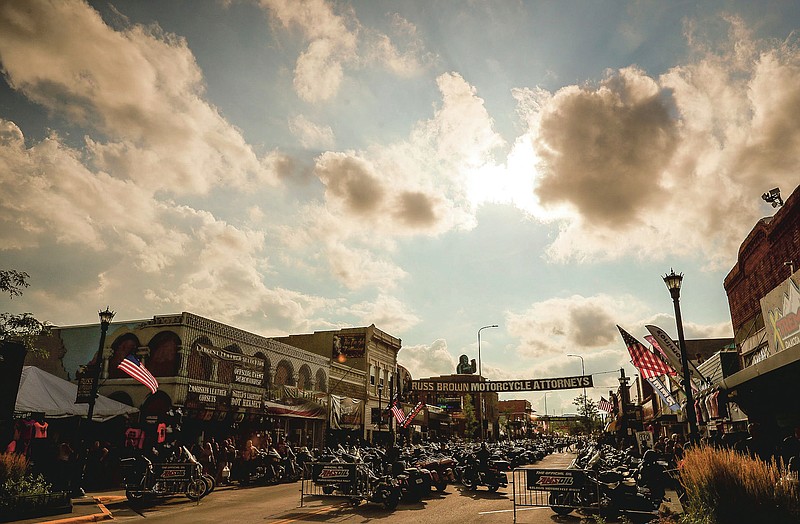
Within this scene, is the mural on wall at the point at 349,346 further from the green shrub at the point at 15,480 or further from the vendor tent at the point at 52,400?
the green shrub at the point at 15,480

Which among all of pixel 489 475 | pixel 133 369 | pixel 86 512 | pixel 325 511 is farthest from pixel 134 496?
pixel 489 475

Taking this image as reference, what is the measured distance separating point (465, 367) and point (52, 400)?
3972 inches

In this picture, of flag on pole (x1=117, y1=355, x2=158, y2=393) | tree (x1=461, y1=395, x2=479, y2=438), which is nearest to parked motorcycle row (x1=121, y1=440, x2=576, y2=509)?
flag on pole (x1=117, y1=355, x2=158, y2=393)

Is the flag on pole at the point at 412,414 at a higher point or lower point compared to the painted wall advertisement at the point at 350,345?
lower

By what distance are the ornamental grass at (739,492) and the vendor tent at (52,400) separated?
20099 mm

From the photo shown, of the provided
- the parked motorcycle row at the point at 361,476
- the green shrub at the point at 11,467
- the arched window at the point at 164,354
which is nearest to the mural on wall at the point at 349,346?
the arched window at the point at 164,354

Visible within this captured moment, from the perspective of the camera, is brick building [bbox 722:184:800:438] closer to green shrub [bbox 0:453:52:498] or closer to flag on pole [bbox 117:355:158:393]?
green shrub [bbox 0:453:52:498]

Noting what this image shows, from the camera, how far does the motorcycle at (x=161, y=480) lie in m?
15.2

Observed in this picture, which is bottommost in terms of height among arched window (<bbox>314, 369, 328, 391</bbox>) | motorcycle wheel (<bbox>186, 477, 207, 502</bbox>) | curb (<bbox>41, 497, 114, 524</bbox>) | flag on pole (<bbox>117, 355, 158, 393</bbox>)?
curb (<bbox>41, 497, 114, 524</bbox>)

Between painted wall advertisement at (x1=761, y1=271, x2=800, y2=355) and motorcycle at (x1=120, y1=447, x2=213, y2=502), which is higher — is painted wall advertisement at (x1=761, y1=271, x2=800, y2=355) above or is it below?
above

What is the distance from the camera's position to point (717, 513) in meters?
6.86

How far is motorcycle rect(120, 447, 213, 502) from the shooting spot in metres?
15.2

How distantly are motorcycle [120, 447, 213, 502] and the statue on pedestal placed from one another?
10176cm

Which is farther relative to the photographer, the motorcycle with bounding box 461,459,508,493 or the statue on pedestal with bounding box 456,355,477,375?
the statue on pedestal with bounding box 456,355,477,375
